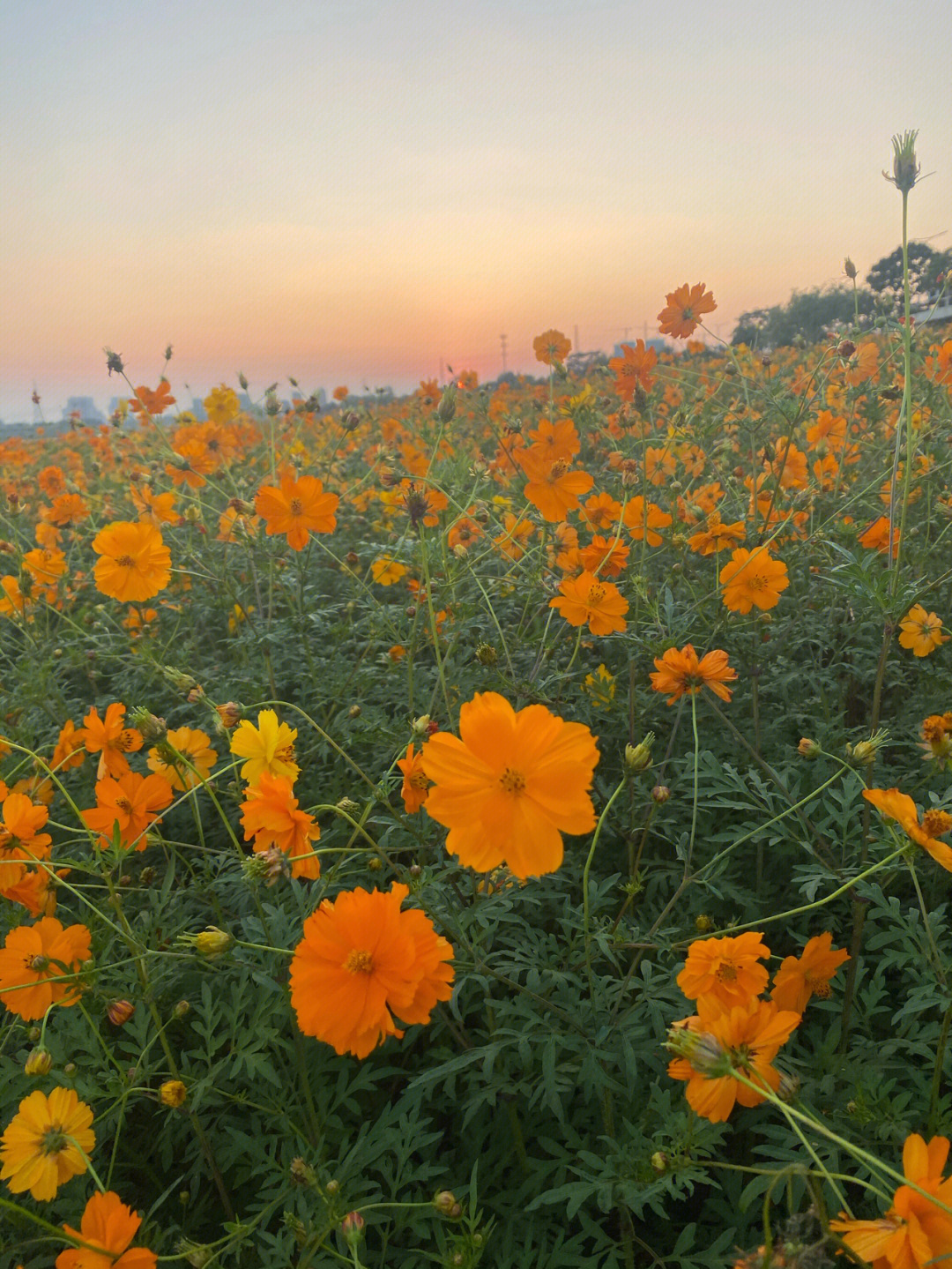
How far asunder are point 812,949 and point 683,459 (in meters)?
2.18

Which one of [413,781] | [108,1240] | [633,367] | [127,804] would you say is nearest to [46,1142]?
[108,1240]

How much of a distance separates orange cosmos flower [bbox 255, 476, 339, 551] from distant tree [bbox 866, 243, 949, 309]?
4.10 ft

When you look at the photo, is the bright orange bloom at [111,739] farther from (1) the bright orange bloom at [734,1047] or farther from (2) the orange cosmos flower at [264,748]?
(1) the bright orange bloom at [734,1047]

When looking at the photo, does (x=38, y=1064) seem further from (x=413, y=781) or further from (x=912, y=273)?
(x=912, y=273)

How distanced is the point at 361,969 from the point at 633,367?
94.8 inches

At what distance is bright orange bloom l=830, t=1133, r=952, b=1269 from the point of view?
54cm

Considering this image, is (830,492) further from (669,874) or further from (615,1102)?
(615,1102)

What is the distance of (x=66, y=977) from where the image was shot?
886 millimetres

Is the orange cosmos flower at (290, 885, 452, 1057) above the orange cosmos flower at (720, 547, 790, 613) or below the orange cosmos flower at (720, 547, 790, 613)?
below

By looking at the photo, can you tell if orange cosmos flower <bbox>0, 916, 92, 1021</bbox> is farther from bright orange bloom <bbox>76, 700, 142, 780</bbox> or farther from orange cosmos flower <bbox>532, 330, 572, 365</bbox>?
orange cosmos flower <bbox>532, 330, 572, 365</bbox>

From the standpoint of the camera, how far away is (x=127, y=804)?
3.61ft

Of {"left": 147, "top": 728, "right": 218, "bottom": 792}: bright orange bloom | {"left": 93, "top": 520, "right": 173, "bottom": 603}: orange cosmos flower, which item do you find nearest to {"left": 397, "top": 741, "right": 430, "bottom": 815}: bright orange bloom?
{"left": 147, "top": 728, "right": 218, "bottom": 792}: bright orange bloom

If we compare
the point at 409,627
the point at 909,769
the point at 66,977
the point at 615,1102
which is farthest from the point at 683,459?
the point at 66,977

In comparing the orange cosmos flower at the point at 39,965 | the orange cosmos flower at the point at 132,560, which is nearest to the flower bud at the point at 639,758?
the orange cosmos flower at the point at 39,965
